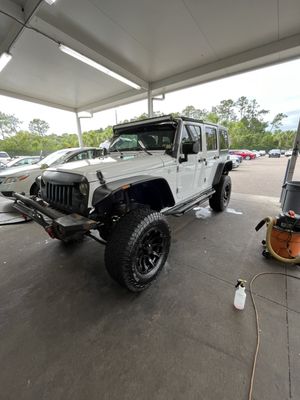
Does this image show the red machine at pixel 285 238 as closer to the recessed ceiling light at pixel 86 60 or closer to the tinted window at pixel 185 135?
the tinted window at pixel 185 135

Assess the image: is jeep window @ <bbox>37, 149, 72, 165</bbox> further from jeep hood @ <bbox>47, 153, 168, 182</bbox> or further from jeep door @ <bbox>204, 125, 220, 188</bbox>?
jeep door @ <bbox>204, 125, 220, 188</bbox>

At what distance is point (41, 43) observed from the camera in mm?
4375

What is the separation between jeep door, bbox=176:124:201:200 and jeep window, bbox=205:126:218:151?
1.46ft

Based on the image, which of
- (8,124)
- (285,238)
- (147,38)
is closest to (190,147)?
(285,238)

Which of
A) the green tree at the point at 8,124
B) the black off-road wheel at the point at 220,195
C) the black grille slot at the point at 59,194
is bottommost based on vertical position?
the black off-road wheel at the point at 220,195

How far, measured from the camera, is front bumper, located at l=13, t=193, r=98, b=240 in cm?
145

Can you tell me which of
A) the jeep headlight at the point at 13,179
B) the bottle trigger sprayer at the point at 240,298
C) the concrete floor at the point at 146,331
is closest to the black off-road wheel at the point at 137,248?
the concrete floor at the point at 146,331

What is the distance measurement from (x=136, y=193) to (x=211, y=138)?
219 centimetres

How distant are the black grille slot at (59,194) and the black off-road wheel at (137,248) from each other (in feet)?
1.88

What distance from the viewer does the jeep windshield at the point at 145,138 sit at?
2.63m

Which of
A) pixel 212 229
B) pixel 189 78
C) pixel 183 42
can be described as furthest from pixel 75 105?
pixel 212 229

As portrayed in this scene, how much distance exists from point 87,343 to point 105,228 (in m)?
1.14

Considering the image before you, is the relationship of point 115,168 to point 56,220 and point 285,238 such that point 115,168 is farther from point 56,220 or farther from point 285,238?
point 285,238

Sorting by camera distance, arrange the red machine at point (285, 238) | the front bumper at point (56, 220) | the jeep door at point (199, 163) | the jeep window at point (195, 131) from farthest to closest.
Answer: the jeep door at point (199, 163) → the jeep window at point (195, 131) → the red machine at point (285, 238) → the front bumper at point (56, 220)
